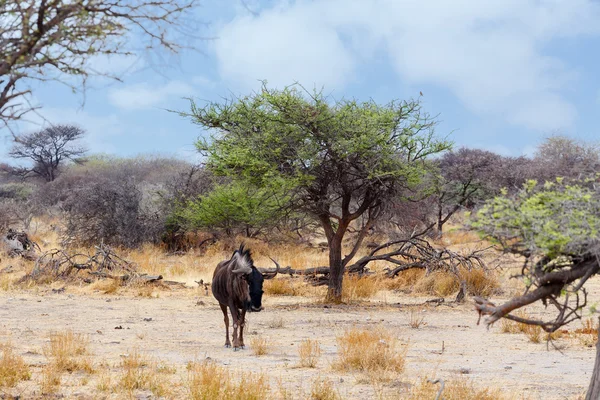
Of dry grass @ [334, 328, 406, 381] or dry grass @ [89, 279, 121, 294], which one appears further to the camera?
dry grass @ [89, 279, 121, 294]

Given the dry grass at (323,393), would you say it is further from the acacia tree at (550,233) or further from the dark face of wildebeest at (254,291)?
the dark face of wildebeest at (254,291)

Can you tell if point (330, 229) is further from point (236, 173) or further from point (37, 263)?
point (37, 263)

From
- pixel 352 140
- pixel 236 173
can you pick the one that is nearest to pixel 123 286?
pixel 236 173

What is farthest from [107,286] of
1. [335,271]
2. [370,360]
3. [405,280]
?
[370,360]

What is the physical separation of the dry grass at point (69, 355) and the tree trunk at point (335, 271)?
7506mm

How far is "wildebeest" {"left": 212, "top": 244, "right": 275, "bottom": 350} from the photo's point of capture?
36.5ft

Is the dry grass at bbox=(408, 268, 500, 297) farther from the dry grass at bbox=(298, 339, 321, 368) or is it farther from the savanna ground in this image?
the dry grass at bbox=(298, 339, 321, 368)

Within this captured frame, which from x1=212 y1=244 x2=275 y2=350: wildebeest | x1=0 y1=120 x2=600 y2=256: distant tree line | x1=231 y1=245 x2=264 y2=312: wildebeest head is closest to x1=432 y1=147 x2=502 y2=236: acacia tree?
x1=0 y1=120 x2=600 y2=256: distant tree line

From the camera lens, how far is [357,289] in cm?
1814

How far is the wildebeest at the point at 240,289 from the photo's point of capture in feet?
36.5

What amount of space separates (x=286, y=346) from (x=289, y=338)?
92 cm

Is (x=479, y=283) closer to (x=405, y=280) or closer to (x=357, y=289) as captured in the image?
(x=405, y=280)

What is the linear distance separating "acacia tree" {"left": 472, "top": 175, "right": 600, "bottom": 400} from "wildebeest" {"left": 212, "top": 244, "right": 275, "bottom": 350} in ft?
17.8

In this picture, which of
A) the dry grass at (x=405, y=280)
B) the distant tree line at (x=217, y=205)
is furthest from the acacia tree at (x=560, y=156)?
→ the dry grass at (x=405, y=280)
